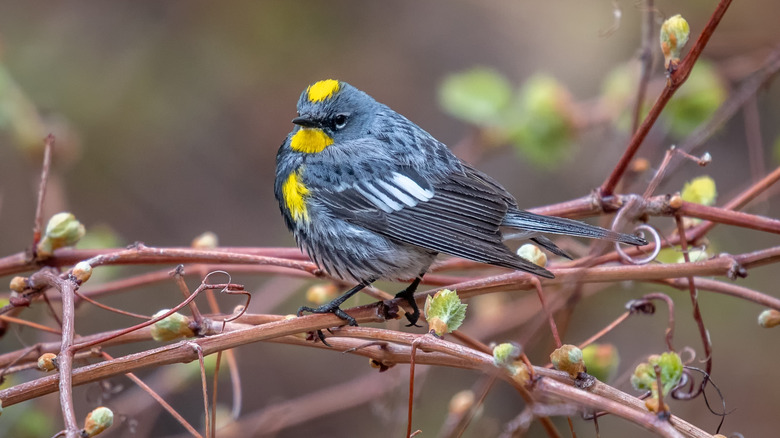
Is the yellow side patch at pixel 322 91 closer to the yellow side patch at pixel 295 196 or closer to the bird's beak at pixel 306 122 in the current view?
the bird's beak at pixel 306 122

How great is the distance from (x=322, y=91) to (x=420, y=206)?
0.62 m

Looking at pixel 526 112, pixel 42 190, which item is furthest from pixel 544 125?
pixel 42 190

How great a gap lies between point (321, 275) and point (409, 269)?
1.10 feet

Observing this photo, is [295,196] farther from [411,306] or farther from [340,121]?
[411,306]

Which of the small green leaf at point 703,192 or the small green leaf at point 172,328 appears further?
the small green leaf at point 703,192

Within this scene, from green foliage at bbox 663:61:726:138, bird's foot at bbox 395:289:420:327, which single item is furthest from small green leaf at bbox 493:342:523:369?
green foliage at bbox 663:61:726:138

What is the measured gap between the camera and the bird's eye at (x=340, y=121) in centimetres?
309

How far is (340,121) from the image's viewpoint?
3105 millimetres

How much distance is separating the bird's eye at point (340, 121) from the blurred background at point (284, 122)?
170 centimetres

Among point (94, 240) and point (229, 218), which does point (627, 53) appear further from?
point (94, 240)

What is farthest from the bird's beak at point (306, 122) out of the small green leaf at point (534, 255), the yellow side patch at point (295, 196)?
the small green leaf at point (534, 255)

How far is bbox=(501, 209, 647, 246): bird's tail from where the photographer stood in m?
2.30

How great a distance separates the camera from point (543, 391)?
1668 millimetres

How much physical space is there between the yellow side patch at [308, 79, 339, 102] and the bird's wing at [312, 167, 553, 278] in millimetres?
384
